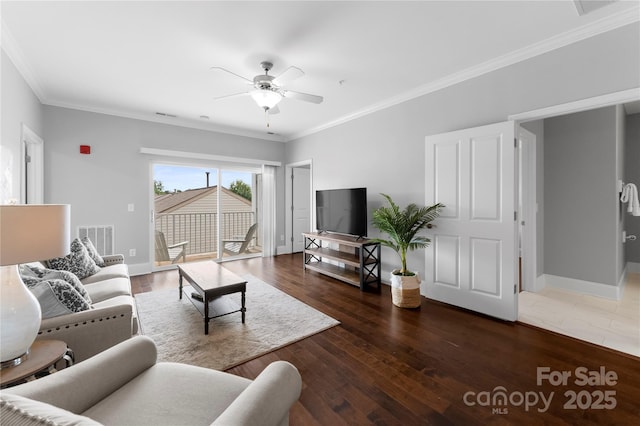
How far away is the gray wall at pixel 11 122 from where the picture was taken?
2.47 metres

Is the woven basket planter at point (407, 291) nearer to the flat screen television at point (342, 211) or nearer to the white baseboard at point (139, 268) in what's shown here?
the flat screen television at point (342, 211)

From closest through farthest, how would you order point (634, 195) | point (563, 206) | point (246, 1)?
point (246, 1) < point (634, 195) < point (563, 206)

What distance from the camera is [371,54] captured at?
9.29 ft

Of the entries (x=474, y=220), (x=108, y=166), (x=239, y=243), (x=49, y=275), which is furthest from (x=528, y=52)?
(x=108, y=166)

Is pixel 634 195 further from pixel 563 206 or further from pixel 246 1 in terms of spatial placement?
pixel 246 1

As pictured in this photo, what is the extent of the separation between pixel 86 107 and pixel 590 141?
7.31 m

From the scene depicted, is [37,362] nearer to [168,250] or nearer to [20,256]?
[20,256]

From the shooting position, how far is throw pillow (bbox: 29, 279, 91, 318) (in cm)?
166

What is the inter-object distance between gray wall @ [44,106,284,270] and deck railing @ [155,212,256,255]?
0.41 m

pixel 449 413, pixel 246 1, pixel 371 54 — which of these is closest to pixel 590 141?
pixel 371 54

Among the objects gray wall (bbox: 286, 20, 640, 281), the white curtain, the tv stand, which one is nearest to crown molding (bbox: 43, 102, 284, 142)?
the white curtain

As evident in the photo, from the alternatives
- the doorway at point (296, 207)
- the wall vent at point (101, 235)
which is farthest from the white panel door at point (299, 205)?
the wall vent at point (101, 235)

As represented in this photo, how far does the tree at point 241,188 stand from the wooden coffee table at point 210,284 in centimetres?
282

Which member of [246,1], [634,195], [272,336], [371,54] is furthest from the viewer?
[634,195]
